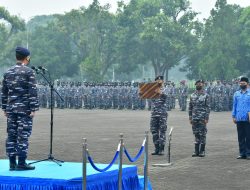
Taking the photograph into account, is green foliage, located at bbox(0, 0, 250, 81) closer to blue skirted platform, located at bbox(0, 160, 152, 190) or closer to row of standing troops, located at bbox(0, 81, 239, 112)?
row of standing troops, located at bbox(0, 81, 239, 112)

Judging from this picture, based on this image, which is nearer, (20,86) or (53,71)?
(20,86)

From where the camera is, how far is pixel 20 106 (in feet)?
30.1

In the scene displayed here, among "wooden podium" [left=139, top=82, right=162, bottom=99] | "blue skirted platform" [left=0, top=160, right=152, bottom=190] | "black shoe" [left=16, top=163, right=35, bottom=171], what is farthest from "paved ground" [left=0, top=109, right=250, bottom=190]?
"black shoe" [left=16, top=163, right=35, bottom=171]

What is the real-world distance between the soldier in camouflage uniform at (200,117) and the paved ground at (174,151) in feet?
1.05

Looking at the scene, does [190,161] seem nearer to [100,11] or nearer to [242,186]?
[242,186]

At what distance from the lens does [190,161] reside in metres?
14.6

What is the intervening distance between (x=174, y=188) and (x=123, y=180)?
6.52 ft

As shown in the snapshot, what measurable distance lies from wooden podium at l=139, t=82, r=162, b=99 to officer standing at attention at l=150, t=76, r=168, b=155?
0.13 meters

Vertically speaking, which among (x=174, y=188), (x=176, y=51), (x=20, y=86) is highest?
(x=176, y=51)

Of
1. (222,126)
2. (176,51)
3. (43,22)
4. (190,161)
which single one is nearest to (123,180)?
(190,161)

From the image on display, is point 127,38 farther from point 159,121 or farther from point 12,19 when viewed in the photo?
point 159,121

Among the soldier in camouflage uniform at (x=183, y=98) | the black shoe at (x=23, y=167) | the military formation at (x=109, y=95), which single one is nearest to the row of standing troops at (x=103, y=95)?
the military formation at (x=109, y=95)

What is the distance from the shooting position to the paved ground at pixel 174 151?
1171cm

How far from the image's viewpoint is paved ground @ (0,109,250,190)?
11.7 m
